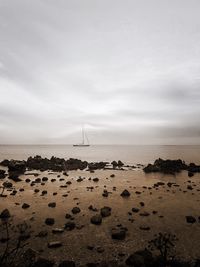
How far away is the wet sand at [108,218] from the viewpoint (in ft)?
41.1

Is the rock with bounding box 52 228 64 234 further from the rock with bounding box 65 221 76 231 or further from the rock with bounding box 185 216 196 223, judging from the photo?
the rock with bounding box 185 216 196 223

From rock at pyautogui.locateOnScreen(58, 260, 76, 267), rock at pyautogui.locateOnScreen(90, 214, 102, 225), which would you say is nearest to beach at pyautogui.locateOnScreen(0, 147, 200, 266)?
rock at pyautogui.locateOnScreen(90, 214, 102, 225)

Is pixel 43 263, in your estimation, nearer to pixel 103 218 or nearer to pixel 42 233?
pixel 42 233

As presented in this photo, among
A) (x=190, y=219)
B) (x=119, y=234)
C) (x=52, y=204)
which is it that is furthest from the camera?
A: (x=52, y=204)

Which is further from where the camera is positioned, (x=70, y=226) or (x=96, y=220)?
(x=96, y=220)

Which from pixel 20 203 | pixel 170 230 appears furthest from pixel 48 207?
pixel 170 230

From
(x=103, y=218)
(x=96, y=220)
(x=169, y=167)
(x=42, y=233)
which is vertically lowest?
(x=103, y=218)

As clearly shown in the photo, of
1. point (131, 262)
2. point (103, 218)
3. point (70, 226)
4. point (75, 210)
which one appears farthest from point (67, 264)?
point (75, 210)

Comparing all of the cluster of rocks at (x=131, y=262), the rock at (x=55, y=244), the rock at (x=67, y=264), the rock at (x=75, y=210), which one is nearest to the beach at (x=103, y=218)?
the rock at (x=75, y=210)

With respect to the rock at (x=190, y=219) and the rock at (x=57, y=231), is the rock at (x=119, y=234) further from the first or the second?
the rock at (x=190, y=219)

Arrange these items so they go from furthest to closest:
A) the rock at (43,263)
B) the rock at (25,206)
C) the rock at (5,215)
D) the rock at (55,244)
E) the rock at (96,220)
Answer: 1. the rock at (25,206)
2. the rock at (5,215)
3. the rock at (96,220)
4. the rock at (55,244)
5. the rock at (43,263)

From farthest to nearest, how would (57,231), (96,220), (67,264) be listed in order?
1. (96,220)
2. (57,231)
3. (67,264)

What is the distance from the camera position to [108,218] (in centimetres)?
1778

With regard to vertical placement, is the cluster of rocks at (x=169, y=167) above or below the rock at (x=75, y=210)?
above
